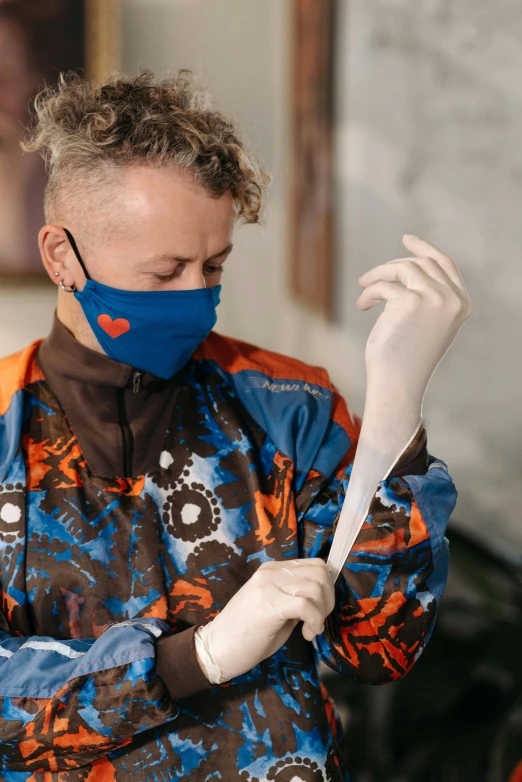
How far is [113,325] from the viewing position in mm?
1174

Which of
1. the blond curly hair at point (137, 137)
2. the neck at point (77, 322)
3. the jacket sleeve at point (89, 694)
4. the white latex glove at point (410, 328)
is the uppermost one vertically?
the blond curly hair at point (137, 137)

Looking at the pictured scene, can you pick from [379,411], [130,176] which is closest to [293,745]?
[379,411]

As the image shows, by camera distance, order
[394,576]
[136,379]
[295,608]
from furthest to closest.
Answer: [136,379]
[394,576]
[295,608]

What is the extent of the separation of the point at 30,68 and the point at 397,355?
4.62ft

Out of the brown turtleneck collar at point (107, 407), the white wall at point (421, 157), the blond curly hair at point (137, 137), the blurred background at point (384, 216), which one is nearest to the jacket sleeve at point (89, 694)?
the brown turtleneck collar at point (107, 407)

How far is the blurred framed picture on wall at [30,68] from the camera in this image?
201cm

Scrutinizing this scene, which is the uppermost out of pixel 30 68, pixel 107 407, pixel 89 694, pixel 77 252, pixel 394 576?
pixel 30 68

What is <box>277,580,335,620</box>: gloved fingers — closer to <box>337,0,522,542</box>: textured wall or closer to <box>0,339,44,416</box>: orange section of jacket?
<box>0,339,44,416</box>: orange section of jacket

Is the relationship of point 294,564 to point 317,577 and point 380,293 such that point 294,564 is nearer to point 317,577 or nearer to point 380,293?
point 317,577

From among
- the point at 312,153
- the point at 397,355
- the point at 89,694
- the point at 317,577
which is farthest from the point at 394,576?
the point at 312,153

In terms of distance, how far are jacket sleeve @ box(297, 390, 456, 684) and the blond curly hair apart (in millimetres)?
454

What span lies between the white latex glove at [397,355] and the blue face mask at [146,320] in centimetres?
23

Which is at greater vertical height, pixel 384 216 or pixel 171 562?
pixel 384 216

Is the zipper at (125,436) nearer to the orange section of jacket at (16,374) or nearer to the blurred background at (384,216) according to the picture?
the orange section of jacket at (16,374)
